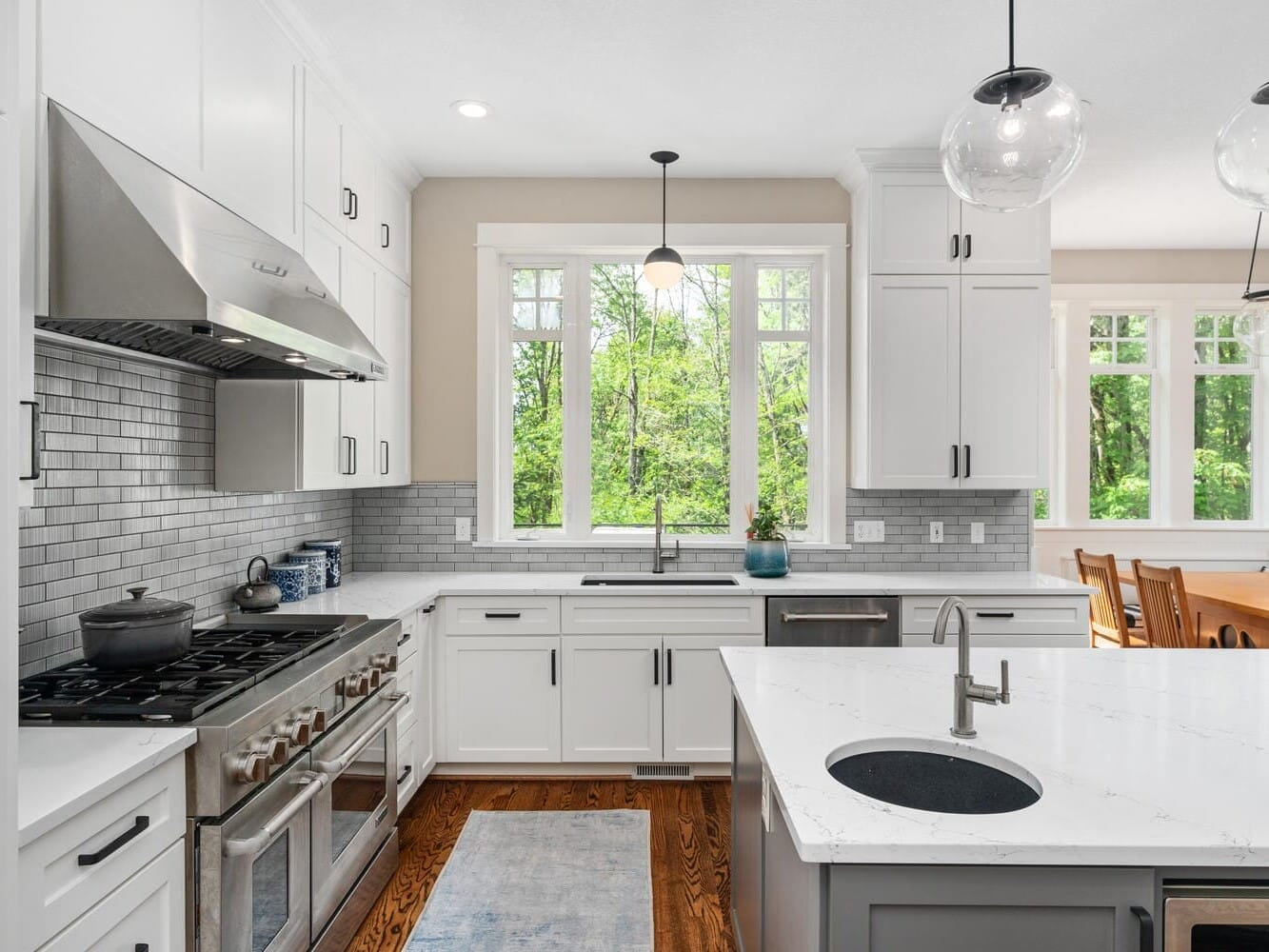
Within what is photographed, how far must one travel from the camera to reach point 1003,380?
361cm

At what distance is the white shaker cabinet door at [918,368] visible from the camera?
360 centimetres

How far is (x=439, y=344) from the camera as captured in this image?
153 inches

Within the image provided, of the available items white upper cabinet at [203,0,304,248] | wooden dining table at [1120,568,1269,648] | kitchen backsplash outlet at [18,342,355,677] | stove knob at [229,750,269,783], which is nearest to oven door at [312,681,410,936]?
stove knob at [229,750,269,783]

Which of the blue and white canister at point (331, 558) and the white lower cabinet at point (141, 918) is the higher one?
the blue and white canister at point (331, 558)

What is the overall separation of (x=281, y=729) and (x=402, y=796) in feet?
4.25

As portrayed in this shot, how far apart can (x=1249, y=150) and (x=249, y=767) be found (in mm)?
2264

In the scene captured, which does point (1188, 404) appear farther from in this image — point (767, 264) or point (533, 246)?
point (533, 246)

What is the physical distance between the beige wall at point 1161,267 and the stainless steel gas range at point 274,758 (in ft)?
17.4

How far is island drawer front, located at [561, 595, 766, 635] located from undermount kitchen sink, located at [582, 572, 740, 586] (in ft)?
0.54

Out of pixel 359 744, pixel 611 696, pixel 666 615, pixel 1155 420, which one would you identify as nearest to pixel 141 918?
pixel 359 744

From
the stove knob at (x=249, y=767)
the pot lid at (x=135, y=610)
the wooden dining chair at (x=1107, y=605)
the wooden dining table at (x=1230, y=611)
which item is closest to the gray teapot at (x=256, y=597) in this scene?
the pot lid at (x=135, y=610)

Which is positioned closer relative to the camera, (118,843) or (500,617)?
(118,843)

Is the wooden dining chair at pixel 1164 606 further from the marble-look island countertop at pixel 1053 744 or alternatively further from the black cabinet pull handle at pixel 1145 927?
the black cabinet pull handle at pixel 1145 927

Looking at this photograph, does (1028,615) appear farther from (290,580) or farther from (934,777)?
(290,580)
